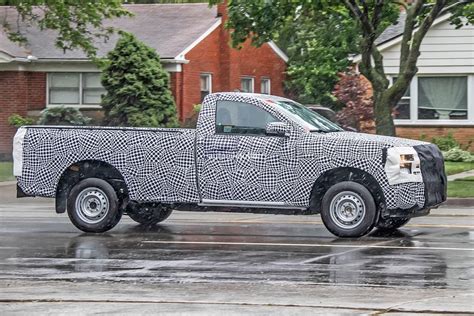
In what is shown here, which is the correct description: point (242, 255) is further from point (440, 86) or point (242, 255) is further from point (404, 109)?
point (440, 86)

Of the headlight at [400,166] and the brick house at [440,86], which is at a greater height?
the brick house at [440,86]

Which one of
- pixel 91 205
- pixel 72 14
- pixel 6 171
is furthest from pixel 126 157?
pixel 6 171

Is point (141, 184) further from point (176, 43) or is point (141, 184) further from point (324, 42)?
point (176, 43)

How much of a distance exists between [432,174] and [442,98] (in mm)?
18229

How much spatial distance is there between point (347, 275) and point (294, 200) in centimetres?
367

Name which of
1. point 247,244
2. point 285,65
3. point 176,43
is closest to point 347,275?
point 247,244

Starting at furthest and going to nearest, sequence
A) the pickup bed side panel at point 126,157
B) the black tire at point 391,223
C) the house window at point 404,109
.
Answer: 1. the house window at point 404,109
2. the pickup bed side panel at point 126,157
3. the black tire at point 391,223

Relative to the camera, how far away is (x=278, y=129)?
13859mm

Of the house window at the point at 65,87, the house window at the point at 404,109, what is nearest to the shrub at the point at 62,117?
the house window at the point at 65,87

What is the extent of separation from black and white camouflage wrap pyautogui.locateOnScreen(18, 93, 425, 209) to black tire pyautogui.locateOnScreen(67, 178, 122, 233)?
328mm

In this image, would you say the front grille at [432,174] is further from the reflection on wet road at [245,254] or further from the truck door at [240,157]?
the truck door at [240,157]

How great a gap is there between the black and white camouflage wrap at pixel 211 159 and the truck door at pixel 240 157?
1cm

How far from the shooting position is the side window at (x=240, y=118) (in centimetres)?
1421

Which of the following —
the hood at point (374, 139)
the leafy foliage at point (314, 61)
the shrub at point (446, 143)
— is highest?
the leafy foliage at point (314, 61)
